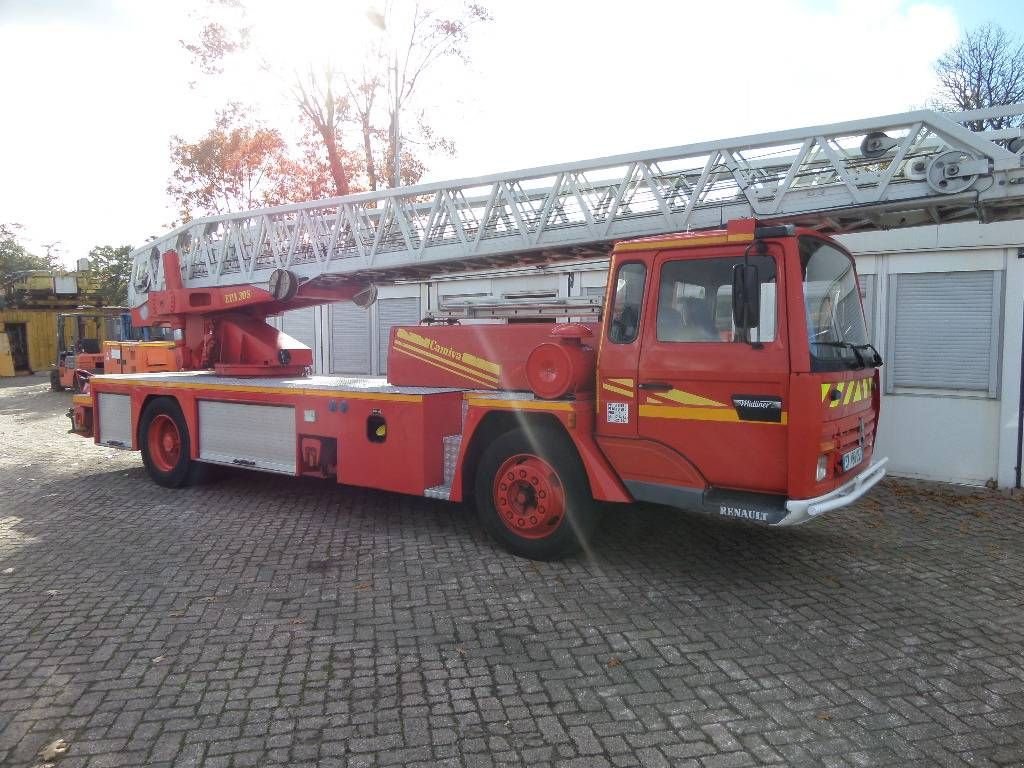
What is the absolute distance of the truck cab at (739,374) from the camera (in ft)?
14.7

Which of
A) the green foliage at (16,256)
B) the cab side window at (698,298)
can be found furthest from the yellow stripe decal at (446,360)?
the green foliage at (16,256)

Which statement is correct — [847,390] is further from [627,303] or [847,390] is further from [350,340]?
[350,340]

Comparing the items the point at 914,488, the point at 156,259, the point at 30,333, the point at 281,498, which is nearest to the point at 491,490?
the point at 281,498

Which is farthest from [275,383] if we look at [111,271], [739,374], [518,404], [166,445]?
[111,271]

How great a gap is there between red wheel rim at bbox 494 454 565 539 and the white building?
527cm

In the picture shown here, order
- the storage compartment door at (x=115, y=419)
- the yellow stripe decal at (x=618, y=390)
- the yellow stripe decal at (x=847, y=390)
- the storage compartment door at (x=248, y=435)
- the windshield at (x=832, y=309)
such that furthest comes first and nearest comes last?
1. the storage compartment door at (x=115, y=419)
2. the storage compartment door at (x=248, y=435)
3. the yellow stripe decal at (x=618, y=390)
4. the windshield at (x=832, y=309)
5. the yellow stripe decal at (x=847, y=390)

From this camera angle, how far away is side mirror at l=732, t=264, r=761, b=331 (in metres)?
4.42

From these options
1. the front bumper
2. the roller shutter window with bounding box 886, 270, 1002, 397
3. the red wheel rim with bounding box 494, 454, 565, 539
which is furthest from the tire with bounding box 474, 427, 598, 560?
the roller shutter window with bounding box 886, 270, 1002, 397

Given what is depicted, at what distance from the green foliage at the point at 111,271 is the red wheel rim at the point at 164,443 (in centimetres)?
2609

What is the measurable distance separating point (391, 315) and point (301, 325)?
256 centimetres

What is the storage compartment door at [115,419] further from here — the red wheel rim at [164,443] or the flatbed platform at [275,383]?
the red wheel rim at [164,443]

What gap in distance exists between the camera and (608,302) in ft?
17.5

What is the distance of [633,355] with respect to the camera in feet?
16.8

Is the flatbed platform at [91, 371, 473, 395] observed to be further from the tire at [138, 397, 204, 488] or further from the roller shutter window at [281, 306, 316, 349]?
the roller shutter window at [281, 306, 316, 349]
